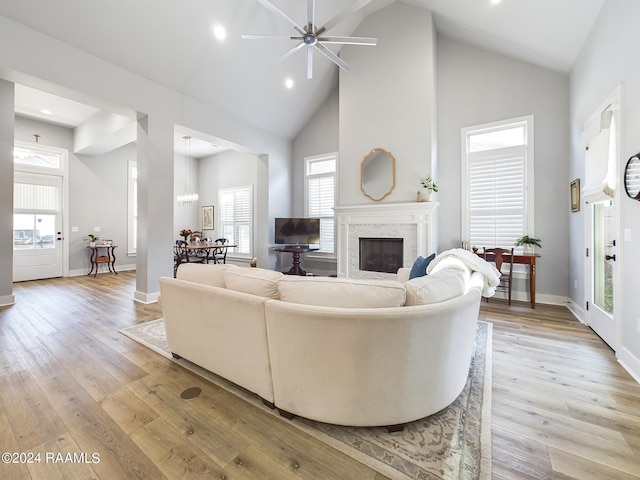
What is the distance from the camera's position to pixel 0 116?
3.94 m

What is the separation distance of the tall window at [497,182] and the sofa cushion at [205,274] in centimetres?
423

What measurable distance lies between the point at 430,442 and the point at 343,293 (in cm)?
92

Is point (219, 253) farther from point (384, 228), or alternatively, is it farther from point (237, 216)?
point (384, 228)

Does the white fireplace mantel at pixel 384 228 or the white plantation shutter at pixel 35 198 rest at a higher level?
the white plantation shutter at pixel 35 198

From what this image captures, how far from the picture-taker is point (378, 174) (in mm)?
5098

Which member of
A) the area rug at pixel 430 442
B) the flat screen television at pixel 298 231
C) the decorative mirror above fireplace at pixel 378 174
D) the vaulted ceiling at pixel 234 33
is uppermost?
the vaulted ceiling at pixel 234 33

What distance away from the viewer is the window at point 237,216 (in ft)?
26.2

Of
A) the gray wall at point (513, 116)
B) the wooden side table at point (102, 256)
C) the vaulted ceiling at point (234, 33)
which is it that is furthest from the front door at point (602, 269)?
the wooden side table at point (102, 256)

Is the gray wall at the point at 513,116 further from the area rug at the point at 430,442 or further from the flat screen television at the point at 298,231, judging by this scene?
the area rug at the point at 430,442

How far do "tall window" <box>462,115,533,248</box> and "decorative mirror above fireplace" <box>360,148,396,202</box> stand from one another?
124 cm

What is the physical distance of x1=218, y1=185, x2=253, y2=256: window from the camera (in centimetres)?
800

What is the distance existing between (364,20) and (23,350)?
689 centimetres

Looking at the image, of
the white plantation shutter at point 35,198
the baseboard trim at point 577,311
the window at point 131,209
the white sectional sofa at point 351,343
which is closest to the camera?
the white sectional sofa at point 351,343

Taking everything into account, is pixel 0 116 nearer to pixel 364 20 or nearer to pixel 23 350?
pixel 23 350
